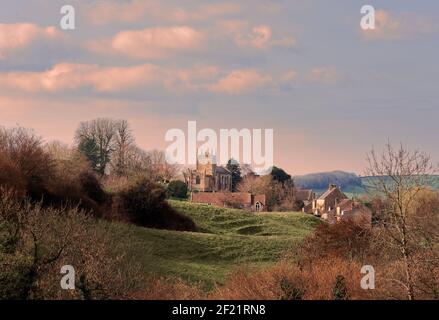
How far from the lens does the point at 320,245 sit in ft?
109

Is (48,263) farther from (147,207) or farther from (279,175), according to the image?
(279,175)

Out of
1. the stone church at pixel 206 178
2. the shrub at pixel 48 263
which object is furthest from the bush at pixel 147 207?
the stone church at pixel 206 178

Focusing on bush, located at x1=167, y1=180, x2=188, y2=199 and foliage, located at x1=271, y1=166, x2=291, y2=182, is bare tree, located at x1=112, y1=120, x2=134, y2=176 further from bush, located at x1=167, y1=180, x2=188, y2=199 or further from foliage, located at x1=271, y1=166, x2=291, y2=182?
foliage, located at x1=271, y1=166, x2=291, y2=182

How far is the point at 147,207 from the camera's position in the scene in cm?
4781

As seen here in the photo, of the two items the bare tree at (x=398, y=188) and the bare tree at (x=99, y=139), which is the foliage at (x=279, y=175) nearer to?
the bare tree at (x=99, y=139)

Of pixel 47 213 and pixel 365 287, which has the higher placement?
pixel 47 213

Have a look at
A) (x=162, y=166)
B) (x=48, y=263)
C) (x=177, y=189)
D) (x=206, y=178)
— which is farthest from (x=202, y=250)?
(x=206, y=178)

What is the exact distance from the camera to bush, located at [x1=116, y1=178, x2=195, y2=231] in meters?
47.5

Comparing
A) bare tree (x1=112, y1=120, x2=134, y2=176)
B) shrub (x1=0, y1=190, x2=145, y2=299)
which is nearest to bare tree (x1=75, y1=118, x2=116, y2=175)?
bare tree (x1=112, y1=120, x2=134, y2=176)

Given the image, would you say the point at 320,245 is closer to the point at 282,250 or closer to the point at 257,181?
the point at 282,250

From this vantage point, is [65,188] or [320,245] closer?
[320,245]
